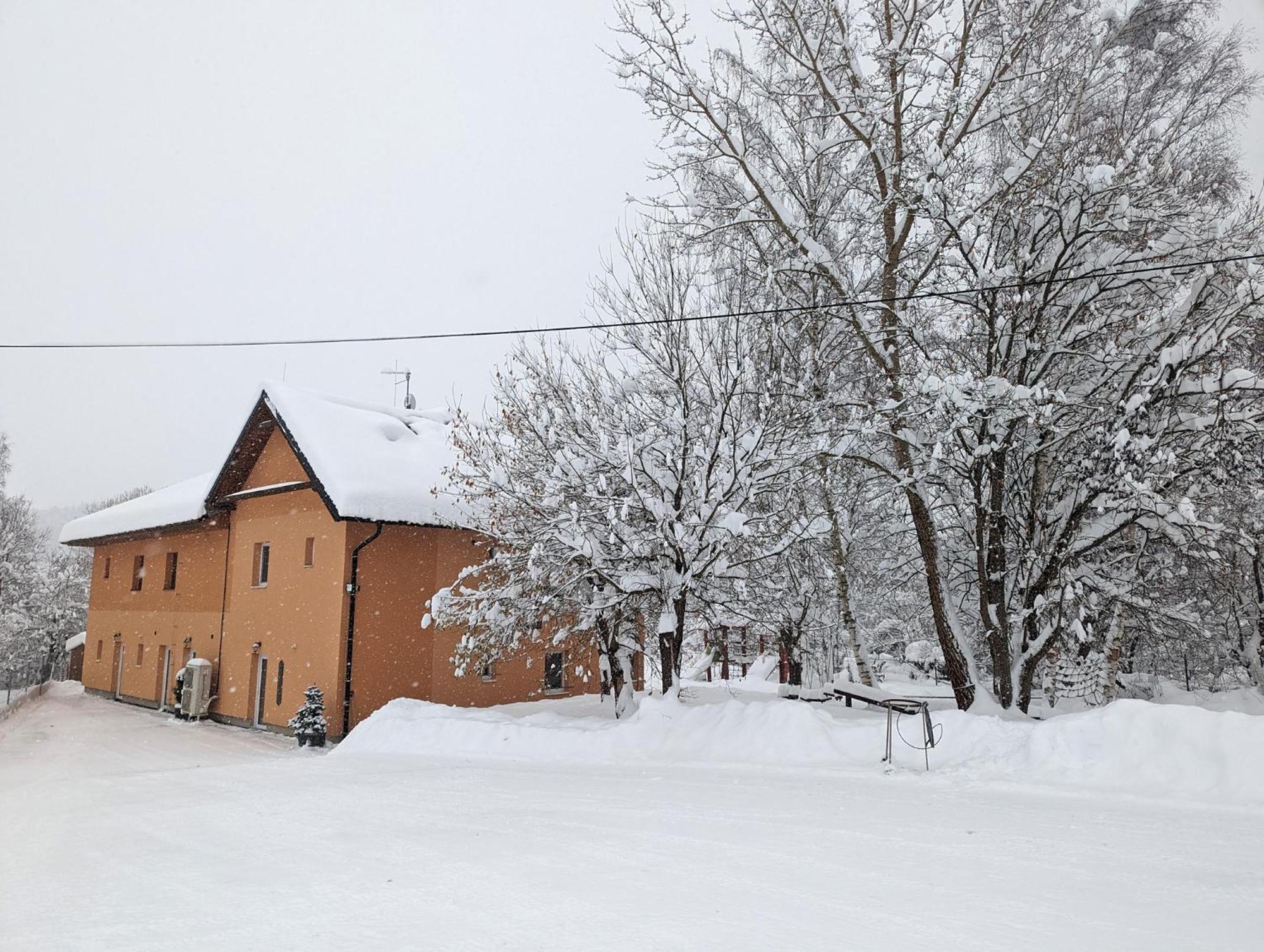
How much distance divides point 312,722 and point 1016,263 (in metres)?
14.5

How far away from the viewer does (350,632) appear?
55.1ft

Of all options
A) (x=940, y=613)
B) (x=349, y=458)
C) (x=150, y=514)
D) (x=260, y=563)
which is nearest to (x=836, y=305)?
(x=940, y=613)

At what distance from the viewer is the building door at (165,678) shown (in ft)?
79.7

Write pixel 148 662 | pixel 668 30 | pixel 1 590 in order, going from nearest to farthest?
1. pixel 668 30
2. pixel 148 662
3. pixel 1 590

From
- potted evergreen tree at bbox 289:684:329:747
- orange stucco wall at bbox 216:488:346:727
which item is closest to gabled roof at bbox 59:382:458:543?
orange stucco wall at bbox 216:488:346:727

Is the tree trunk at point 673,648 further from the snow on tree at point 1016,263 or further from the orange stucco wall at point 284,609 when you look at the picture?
the orange stucco wall at point 284,609

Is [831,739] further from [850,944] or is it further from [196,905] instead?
[196,905]

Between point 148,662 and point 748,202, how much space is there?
23.7m

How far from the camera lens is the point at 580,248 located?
511 ft

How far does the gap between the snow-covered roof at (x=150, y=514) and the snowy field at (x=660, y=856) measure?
1309 centimetres

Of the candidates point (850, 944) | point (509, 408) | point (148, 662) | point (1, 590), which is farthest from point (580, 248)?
point (850, 944)

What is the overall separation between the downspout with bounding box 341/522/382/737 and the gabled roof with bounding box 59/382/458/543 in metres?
0.93

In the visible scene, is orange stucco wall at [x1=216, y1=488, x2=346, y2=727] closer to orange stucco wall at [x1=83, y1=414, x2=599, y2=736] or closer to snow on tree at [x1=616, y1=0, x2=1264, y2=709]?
orange stucco wall at [x1=83, y1=414, x2=599, y2=736]

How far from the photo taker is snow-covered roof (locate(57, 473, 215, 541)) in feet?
74.3
